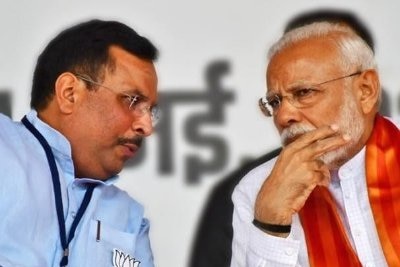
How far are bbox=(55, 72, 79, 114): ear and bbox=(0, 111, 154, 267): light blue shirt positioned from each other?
64 mm

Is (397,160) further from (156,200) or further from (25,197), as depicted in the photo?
(25,197)

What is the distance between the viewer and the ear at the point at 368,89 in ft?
7.56

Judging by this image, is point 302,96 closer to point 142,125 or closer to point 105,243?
point 142,125

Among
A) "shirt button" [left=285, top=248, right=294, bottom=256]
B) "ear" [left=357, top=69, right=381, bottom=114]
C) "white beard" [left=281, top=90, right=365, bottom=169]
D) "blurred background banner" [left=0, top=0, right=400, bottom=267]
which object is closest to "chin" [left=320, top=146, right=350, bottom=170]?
"white beard" [left=281, top=90, right=365, bottom=169]

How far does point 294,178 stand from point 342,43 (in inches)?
14.3

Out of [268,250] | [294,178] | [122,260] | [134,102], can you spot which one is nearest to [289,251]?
[268,250]

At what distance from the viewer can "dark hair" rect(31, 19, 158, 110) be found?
90.4 inches

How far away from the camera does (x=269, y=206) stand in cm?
216

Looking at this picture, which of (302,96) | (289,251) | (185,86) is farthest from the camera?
(185,86)

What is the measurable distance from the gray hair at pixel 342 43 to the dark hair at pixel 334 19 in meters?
0.33

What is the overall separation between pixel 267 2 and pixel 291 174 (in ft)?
2.39

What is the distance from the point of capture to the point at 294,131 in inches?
88.2

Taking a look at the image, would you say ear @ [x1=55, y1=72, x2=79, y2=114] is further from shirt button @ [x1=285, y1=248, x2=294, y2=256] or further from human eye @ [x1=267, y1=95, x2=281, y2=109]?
shirt button @ [x1=285, y1=248, x2=294, y2=256]

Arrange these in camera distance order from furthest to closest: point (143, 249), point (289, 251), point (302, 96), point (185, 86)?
point (185, 86), point (143, 249), point (302, 96), point (289, 251)
